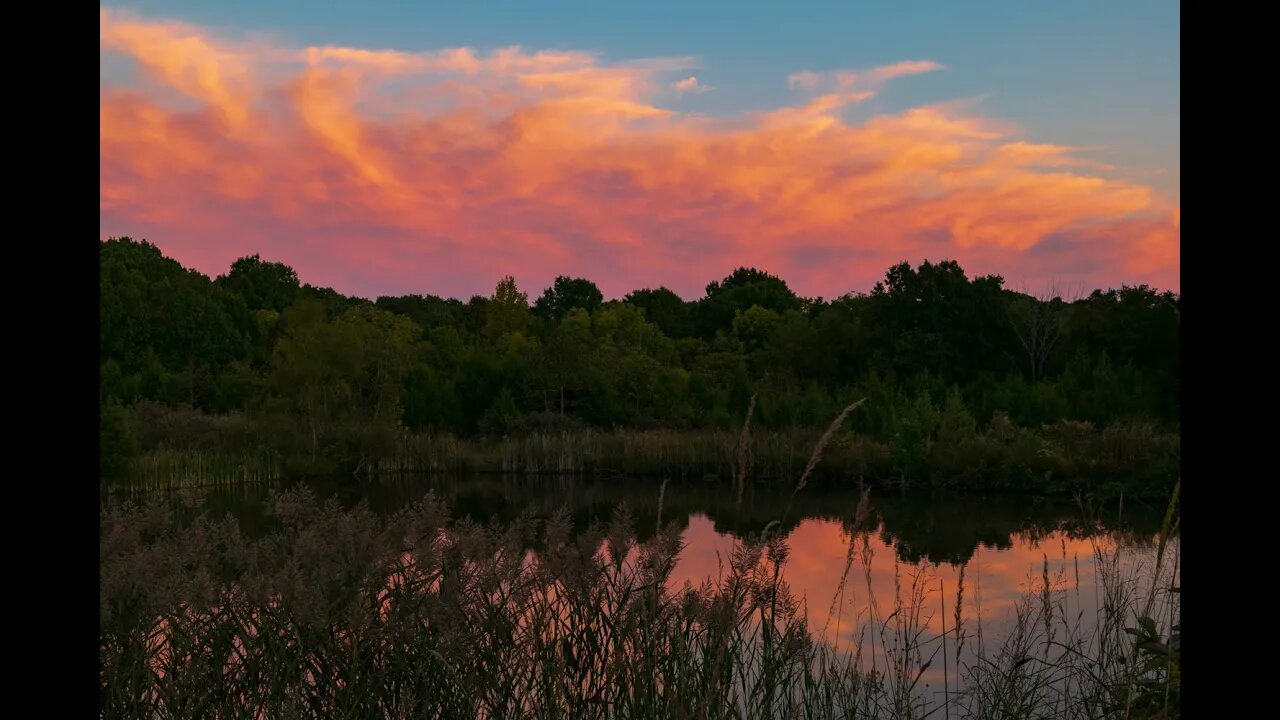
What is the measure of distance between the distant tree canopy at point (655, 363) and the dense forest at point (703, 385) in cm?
8

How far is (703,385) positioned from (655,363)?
2.16 meters

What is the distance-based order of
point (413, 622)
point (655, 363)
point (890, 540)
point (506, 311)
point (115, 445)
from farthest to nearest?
point (506, 311)
point (655, 363)
point (115, 445)
point (890, 540)
point (413, 622)

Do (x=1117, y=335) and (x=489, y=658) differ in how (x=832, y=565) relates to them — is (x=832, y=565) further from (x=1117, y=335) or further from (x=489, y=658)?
(x=1117, y=335)

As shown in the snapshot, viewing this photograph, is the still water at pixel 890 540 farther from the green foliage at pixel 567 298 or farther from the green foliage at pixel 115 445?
the green foliage at pixel 567 298

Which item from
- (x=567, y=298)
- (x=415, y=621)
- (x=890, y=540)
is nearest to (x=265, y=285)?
Answer: (x=567, y=298)

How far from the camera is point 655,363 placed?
33.3 m

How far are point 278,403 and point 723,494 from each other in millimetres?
12888

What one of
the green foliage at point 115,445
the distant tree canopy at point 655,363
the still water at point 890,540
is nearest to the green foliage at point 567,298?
the distant tree canopy at point 655,363

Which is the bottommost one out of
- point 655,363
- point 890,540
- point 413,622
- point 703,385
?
point 890,540

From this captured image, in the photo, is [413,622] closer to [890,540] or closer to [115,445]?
[890,540]

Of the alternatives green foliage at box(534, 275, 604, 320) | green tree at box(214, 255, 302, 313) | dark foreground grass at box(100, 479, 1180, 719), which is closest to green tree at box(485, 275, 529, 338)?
green foliage at box(534, 275, 604, 320)

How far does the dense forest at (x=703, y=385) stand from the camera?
2238 centimetres

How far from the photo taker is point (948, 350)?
Result: 113 feet
